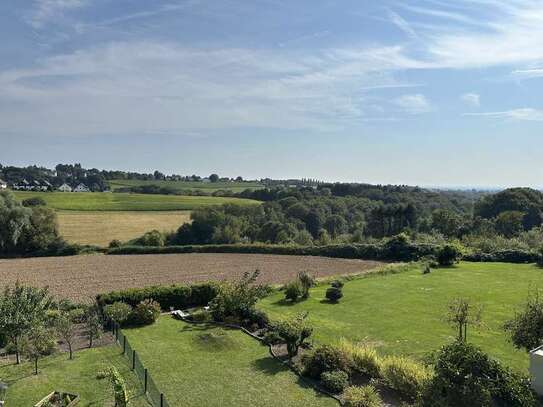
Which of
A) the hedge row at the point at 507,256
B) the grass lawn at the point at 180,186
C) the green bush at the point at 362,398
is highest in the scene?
the grass lawn at the point at 180,186

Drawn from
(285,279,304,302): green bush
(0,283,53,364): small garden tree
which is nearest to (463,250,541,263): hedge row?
(285,279,304,302): green bush

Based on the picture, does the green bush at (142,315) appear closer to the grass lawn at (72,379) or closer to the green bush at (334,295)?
the grass lawn at (72,379)

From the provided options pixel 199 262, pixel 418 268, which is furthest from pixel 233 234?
pixel 418 268

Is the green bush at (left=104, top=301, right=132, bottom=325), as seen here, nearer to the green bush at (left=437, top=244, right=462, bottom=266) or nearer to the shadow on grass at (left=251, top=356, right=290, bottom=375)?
the shadow on grass at (left=251, top=356, right=290, bottom=375)

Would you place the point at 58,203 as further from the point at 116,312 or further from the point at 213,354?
the point at 213,354

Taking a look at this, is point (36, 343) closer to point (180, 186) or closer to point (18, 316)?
point (18, 316)

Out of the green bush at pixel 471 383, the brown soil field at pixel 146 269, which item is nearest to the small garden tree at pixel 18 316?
the brown soil field at pixel 146 269
